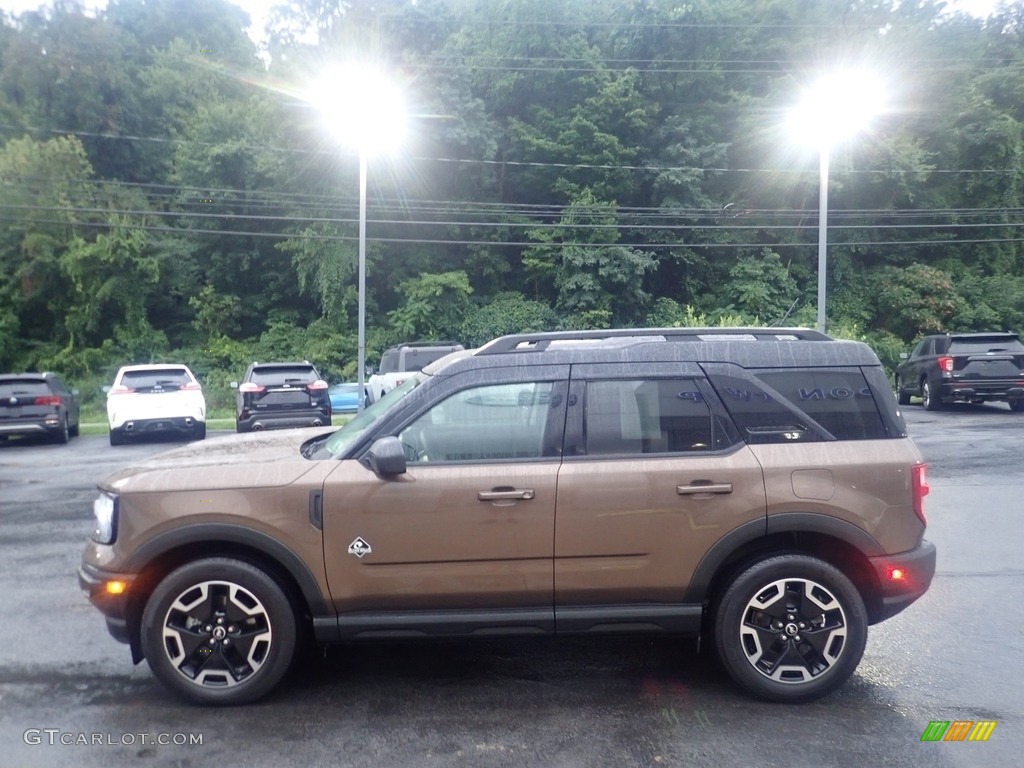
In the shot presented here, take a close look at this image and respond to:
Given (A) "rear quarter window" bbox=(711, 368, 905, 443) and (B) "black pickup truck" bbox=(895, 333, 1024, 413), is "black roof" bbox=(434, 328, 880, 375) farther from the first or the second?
(B) "black pickup truck" bbox=(895, 333, 1024, 413)

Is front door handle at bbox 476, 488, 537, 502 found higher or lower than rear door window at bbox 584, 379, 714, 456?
lower

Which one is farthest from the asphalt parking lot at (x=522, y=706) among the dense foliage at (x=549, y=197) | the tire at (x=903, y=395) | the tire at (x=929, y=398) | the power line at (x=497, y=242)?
the dense foliage at (x=549, y=197)

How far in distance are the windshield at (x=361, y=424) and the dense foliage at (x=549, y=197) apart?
3205cm

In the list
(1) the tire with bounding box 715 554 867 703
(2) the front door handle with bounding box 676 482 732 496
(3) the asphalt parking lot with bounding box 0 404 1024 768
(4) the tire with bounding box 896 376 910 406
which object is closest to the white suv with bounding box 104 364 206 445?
(3) the asphalt parking lot with bounding box 0 404 1024 768

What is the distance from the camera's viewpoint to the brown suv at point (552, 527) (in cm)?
444

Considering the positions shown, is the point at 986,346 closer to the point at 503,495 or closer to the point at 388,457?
the point at 503,495

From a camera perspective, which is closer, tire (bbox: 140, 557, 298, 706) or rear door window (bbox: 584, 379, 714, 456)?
tire (bbox: 140, 557, 298, 706)

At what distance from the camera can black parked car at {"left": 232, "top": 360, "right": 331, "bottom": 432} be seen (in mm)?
17406

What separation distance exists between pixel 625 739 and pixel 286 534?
193 cm

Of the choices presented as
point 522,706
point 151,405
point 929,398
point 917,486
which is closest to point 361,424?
point 522,706

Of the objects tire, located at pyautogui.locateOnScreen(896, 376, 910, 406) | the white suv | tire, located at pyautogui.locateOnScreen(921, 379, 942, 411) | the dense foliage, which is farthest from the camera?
the dense foliage

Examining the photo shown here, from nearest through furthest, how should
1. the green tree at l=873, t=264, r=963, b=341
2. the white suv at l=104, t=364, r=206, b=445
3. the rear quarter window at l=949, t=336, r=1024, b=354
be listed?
the white suv at l=104, t=364, r=206, b=445
the rear quarter window at l=949, t=336, r=1024, b=354
the green tree at l=873, t=264, r=963, b=341

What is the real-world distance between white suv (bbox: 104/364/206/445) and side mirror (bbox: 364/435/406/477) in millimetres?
14714

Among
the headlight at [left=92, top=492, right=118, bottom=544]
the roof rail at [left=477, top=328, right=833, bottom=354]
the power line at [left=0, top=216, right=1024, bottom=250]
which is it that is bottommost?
the headlight at [left=92, top=492, right=118, bottom=544]
